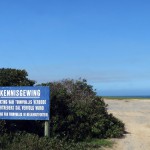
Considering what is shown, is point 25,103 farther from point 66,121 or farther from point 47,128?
point 66,121

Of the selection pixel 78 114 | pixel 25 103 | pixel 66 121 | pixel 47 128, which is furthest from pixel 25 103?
pixel 78 114

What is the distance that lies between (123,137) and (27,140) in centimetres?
487

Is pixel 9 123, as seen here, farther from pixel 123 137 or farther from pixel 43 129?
pixel 123 137

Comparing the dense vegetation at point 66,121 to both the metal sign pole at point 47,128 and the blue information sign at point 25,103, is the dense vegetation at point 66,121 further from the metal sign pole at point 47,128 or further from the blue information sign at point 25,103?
the blue information sign at point 25,103

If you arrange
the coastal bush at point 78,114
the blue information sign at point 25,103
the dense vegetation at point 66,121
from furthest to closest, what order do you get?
the coastal bush at point 78,114
the dense vegetation at point 66,121
the blue information sign at point 25,103

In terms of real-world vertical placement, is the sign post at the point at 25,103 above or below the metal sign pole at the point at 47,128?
above

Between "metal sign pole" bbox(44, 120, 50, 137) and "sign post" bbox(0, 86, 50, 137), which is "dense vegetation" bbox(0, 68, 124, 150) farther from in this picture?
"sign post" bbox(0, 86, 50, 137)

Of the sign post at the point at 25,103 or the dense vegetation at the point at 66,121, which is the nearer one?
the sign post at the point at 25,103

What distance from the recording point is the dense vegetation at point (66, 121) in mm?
14250

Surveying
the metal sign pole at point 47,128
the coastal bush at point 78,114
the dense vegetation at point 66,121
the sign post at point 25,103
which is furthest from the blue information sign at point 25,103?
the coastal bush at point 78,114

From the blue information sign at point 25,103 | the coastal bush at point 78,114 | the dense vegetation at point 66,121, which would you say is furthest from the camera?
the coastal bush at point 78,114

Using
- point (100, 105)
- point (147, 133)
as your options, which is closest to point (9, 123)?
point (100, 105)

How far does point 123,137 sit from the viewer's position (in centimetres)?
1731

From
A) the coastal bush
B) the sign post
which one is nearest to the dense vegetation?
the coastal bush
